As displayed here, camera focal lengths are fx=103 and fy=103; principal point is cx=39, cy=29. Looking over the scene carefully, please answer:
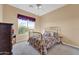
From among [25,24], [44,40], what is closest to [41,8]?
[25,24]

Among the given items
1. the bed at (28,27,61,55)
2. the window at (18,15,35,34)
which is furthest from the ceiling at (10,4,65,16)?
the bed at (28,27,61,55)

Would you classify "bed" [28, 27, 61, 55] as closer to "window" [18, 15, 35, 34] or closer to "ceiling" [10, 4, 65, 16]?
"window" [18, 15, 35, 34]

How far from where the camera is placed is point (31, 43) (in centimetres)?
Result: 169

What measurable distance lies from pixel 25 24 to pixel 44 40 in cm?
41

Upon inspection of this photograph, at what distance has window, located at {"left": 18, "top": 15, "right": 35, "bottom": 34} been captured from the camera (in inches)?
65.9

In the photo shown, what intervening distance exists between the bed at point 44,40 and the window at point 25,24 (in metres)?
0.11

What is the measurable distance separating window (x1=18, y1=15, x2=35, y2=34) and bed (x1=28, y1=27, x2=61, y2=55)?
0.11m

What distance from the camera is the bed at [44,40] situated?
1.67 metres

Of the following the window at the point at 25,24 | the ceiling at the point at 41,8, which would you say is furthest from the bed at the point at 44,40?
the ceiling at the point at 41,8

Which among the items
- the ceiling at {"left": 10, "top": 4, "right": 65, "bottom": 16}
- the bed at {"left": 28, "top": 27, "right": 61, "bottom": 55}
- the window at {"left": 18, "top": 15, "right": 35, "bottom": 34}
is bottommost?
the bed at {"left": 28, "top": 27, "right": 61, "bottom": 55}

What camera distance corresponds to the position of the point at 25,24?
5.62ft

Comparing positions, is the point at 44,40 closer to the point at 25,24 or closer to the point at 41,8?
the point at 25,24

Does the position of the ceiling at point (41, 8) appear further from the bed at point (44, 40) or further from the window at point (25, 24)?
the bed at point (44, 40)
